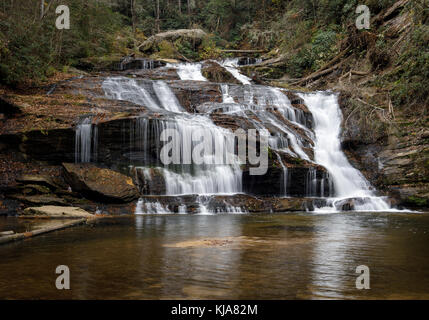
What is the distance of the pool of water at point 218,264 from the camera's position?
2.95 m

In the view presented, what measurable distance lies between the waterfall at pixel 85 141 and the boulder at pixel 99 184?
617 mm

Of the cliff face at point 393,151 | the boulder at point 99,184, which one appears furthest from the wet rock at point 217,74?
the boulder at point 99,184

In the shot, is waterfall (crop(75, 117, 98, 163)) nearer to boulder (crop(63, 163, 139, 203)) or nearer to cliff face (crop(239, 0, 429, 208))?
boulder (crop(63, 163, 139, 203))

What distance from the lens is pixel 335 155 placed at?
15.3 metres

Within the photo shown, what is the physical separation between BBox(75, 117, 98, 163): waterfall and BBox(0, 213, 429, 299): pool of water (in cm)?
592

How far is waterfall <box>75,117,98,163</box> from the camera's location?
12047 mm

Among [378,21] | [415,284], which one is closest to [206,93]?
[378,21]

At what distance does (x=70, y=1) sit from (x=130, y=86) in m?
7.46

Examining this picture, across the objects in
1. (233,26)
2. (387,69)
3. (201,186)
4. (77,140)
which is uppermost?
(233,26)

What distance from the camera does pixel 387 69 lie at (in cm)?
1853

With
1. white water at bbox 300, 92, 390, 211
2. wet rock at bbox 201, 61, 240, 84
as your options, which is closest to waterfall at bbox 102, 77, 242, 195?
white water at bbox 300, 92, 390, 211

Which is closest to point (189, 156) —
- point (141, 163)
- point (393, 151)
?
point (141, 163)
